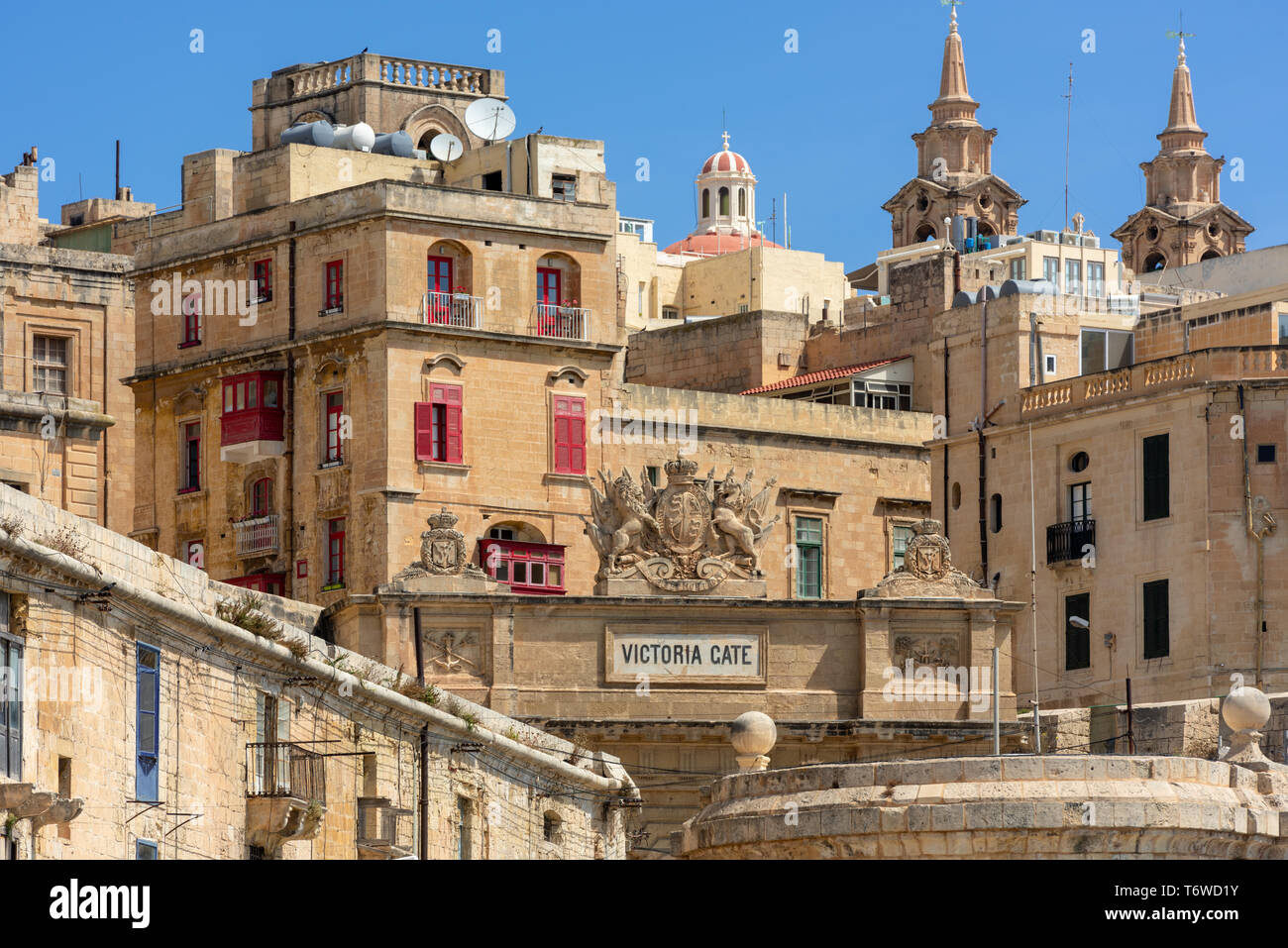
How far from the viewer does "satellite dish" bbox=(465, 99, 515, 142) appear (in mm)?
86250

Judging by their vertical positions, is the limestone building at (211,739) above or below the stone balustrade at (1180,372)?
below

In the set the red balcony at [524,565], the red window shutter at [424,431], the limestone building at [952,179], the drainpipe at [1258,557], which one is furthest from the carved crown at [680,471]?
the limestone building at [952,179]

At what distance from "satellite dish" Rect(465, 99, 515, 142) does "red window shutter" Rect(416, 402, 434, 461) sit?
12.5m

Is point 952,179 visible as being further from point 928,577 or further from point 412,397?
point 928,577

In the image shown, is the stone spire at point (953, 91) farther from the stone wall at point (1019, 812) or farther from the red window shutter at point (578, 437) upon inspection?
the stone wall at point (1019, 812)

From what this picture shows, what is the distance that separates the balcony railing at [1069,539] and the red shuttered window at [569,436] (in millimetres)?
10823

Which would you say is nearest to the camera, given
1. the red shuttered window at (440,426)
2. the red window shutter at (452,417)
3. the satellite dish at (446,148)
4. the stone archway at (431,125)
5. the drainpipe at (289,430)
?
the red shuttered window at (440,426)

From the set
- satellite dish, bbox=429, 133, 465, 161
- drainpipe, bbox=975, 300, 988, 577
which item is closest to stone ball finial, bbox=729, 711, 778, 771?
drainpipe, bbox=975, 300, 988, 577

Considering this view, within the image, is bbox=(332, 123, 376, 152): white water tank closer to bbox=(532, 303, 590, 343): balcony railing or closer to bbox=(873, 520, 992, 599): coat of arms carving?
bbox=(532, 303, 590, 343): balcony railing

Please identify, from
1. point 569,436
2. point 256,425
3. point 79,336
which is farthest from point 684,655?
point 79,336

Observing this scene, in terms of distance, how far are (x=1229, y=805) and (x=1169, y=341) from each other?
4316 centimetres

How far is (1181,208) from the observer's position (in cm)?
12694

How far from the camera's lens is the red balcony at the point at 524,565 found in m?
74.7
